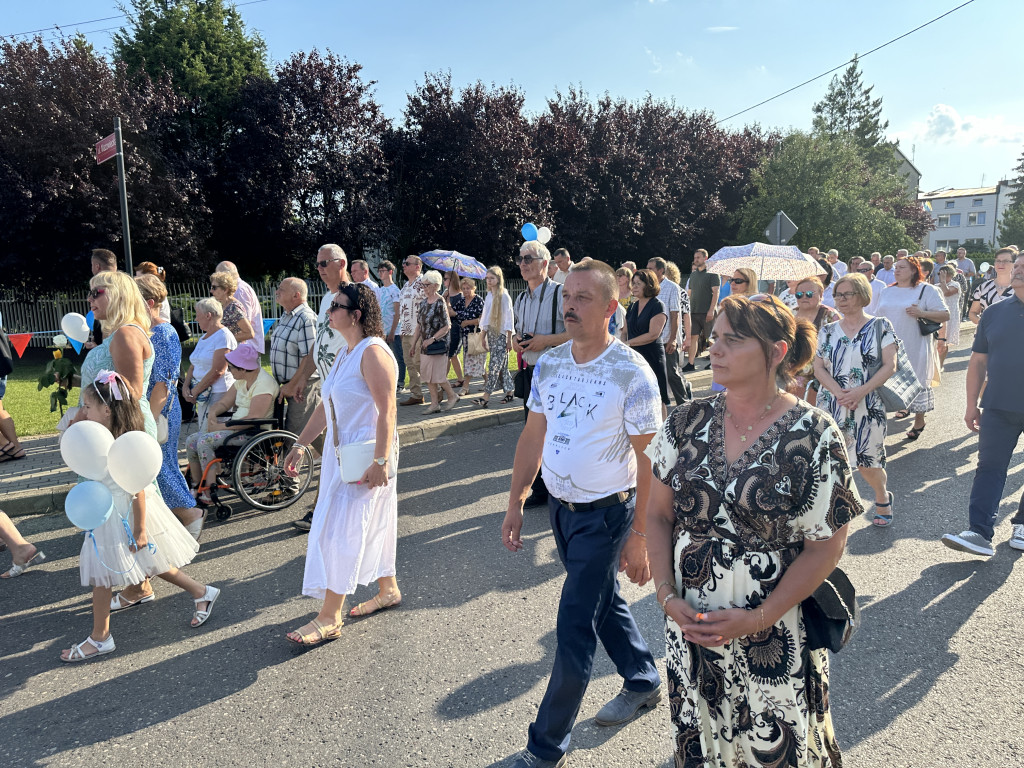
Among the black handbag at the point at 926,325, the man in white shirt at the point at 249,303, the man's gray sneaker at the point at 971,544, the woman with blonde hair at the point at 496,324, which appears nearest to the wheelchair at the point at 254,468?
the man in white shirt at the point at 249,303

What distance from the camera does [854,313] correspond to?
17.2ft

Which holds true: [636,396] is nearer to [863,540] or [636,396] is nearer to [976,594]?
[976,594]

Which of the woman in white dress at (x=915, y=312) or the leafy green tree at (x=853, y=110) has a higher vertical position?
the leafy green tree at (x=853, y=110)

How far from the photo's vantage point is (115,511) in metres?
3.80

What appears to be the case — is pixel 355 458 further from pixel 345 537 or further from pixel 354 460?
pixel 345 537

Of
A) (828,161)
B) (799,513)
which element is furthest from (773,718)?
(828,161)

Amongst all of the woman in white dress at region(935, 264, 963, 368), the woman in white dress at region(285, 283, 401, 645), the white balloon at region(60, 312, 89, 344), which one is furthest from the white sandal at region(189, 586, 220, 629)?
the woman in white dress at region(935, 264, 963, 368)

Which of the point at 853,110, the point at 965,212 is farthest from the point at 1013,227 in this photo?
the point at 965,212

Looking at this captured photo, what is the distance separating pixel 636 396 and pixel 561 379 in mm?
335

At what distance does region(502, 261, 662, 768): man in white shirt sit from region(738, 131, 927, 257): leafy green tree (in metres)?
31.8

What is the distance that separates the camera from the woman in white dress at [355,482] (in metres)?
3.79

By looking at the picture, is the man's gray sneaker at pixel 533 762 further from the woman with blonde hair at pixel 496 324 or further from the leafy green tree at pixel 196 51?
the leafy green tree at pixel 196 51

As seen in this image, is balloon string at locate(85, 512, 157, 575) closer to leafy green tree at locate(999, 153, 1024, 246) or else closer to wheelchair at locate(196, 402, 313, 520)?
wheelchair at locate(196, 402, 313, 520)

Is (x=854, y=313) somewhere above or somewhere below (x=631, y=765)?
above
